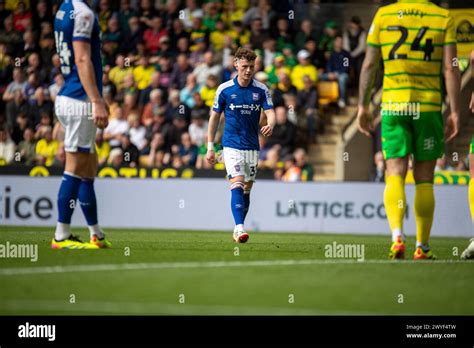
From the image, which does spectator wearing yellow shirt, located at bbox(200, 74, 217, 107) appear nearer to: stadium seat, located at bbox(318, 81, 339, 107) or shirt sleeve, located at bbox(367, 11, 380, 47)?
stadium seat, located at bbox(318, 81, 339, 107)

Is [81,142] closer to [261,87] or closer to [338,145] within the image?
[261,87]

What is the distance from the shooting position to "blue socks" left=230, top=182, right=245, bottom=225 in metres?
11.7

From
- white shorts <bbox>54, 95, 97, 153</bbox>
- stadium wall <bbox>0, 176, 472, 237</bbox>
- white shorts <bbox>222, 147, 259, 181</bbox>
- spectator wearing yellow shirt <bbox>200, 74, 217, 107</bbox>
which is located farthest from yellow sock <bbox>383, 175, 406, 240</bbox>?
spectator wearing yellow shirt <bbox>200, 74, 217, 107</bbox>

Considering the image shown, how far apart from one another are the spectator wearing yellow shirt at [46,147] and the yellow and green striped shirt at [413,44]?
451 inches

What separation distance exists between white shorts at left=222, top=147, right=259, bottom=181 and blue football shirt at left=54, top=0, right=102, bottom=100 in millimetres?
2304

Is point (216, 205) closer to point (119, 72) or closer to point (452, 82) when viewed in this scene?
point (119, 72)

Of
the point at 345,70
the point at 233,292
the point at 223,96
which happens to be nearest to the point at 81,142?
the point at 223,96

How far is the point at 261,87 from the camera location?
1242 centimetres

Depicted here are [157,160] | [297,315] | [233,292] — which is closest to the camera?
[297,315]

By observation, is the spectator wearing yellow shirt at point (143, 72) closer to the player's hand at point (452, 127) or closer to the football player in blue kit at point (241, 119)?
the football player in blue kit at point (241, 119)

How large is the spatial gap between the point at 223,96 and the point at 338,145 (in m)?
7.97

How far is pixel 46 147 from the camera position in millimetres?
20141

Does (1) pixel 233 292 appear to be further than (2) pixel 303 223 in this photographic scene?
No

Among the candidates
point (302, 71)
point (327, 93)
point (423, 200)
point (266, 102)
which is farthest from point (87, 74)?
point (327, 93)
